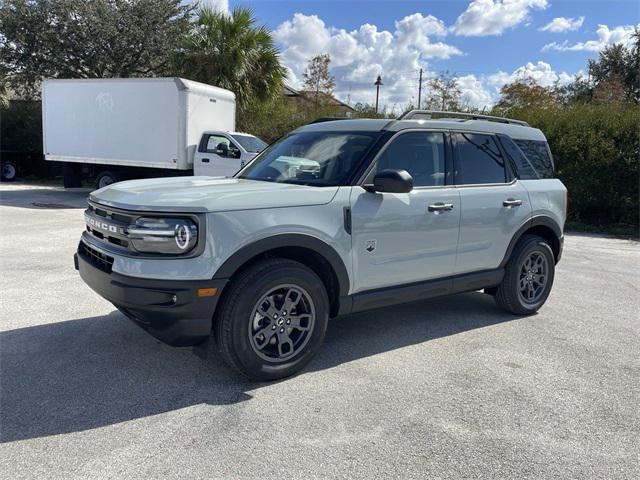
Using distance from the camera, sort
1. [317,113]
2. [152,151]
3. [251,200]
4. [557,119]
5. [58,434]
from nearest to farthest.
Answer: [58,434]
[251,200]
[557,119]
[152,151]
[317,113]

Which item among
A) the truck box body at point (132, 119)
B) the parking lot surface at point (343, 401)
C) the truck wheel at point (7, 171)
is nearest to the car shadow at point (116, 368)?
the parking lot surface at point (343, 401)

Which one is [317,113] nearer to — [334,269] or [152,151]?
[152,151]

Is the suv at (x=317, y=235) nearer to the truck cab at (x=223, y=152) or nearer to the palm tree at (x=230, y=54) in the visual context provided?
the truck cab at (x=223, y=152)

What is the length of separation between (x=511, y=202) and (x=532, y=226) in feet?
1.53

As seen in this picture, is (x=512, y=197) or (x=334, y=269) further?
(x=512, y=197)

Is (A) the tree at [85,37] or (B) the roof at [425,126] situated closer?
(B) the roof at [425,126]

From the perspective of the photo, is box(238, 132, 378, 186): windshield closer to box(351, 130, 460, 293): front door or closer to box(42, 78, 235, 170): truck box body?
box(351, 130, 460, 293): front door

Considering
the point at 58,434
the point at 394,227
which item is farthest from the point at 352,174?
the point at 58,434

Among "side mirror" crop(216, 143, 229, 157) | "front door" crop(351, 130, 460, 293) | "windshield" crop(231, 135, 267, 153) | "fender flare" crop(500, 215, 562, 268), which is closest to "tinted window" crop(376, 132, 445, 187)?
"front door" crop(351, 130, 460, 293)

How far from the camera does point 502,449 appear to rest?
2.94 metres

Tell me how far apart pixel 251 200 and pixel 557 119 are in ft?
39.1

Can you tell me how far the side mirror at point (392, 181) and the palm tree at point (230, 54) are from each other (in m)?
14.8

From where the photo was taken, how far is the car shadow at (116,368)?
3160mm

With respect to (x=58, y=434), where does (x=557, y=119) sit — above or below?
above
